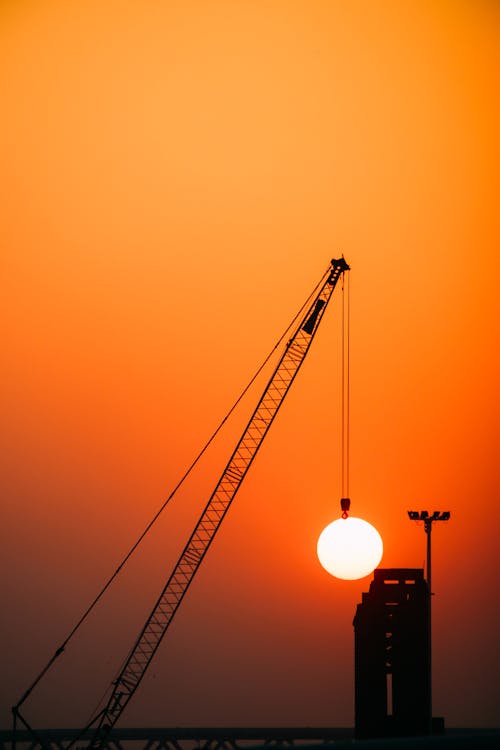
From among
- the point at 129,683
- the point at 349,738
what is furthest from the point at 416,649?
the point at 129,683

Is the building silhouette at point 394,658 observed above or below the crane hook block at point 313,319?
below

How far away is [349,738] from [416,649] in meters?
18.9

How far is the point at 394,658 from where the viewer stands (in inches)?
1795

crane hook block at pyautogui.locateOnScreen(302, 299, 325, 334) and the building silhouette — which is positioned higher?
crane hook block at pyautogui.locateOnScreen(302, 299, 325, 334)

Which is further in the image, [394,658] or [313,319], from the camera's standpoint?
[313,319]

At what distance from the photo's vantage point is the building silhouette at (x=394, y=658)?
147 feet

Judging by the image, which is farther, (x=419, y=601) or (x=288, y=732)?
(x=288, y=732)

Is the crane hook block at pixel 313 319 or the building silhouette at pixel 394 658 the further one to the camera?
the crane hook block at pixel 313 319

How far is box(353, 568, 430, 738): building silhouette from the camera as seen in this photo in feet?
147

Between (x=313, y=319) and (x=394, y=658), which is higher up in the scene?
(x=313, y=319)

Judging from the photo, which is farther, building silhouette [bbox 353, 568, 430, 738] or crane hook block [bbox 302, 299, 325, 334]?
crane hook block [bbox 302, 299, 325, 334]

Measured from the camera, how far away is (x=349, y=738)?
62.4 metres

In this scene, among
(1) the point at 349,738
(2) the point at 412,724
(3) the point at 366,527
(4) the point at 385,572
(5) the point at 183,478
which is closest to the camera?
(2) the point at 412,724

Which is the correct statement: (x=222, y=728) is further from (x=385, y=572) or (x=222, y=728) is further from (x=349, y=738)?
(x=385, y=572)
